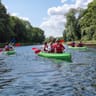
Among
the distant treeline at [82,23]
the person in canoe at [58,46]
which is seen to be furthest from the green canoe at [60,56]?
the distant treeline at [82,23]

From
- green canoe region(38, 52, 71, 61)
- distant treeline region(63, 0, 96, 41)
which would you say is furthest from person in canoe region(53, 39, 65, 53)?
distant treeline region(63, 0, 96, 41)

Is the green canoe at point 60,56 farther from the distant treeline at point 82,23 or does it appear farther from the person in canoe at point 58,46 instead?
the distant treeline at point 82,23

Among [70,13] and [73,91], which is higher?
[70,13]

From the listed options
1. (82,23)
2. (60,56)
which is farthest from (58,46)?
(82,23)

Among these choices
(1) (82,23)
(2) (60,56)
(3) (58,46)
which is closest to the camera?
(2) (60,56)

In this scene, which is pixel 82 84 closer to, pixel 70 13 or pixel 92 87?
pixel 92 87

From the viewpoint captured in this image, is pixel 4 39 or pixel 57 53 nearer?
pixel 57 53

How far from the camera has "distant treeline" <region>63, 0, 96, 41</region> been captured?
9012 centimetres

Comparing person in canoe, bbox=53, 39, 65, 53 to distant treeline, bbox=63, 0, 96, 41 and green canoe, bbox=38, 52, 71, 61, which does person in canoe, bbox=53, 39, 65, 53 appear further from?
distant treeline, bbox=63, 0, 96, 41

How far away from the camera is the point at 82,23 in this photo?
96.9 m

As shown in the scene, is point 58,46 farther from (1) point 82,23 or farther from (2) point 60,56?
(1) point 82,23

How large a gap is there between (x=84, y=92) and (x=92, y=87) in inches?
40.8

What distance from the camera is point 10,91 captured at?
13.7 m

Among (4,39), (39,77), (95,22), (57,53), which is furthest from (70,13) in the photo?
(39,77)
